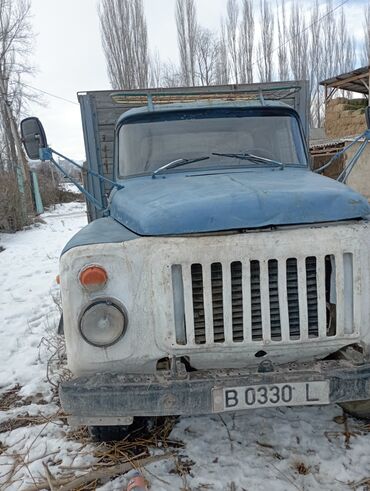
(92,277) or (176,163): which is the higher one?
(176,163)

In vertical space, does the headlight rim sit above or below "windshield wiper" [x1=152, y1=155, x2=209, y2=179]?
below

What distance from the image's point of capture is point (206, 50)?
90.4 ft

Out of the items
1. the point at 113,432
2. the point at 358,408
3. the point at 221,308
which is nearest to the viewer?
the point at 221,308

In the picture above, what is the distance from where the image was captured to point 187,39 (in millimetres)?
27266

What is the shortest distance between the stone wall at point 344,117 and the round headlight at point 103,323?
16.7 metres

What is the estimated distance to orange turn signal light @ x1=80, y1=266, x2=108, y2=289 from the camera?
214cm

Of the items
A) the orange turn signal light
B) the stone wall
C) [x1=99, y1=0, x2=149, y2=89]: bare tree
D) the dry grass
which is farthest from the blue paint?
[x1=99, y1=0, x2=149, y2=89]: bare tree

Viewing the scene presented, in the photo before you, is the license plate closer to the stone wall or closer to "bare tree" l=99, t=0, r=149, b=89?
the stone wall

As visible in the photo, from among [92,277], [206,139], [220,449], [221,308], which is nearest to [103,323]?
[92,277]

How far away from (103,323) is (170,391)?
47 centimetres

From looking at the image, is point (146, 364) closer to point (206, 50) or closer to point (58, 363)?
point (58, 363)

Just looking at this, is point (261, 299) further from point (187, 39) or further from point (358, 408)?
point (187, 39)

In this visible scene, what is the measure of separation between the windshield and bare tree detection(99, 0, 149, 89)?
23.4 metres

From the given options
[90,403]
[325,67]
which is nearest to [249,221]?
[90,403]
